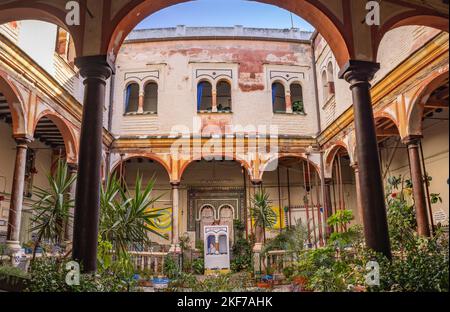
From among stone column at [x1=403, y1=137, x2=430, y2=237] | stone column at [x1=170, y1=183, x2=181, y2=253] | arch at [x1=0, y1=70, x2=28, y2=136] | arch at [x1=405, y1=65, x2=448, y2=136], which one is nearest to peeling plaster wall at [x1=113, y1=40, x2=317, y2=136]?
stone column at [x1=170, y1=183, x2=181, y2=253]

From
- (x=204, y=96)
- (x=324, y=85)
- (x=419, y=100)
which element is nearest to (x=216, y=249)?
(x=204, y=96)

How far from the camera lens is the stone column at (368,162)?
4.57 metres

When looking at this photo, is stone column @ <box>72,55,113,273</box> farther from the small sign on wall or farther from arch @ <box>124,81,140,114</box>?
arch @ <box>124,81,140,114</box>

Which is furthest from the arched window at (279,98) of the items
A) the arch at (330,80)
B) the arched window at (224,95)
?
the arch at (330,80)

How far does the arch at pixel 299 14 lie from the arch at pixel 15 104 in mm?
4344

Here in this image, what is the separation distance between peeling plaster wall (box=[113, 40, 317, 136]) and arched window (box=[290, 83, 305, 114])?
316 mm

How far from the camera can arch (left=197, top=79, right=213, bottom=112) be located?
1603 centimetres

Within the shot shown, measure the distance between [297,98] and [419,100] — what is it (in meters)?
8.03

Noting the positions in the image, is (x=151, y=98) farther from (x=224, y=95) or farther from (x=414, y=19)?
(x=414, y=19)

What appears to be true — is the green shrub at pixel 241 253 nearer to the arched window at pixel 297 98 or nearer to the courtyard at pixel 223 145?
the courtyard at pixel 223 145

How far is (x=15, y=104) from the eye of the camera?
891 cm

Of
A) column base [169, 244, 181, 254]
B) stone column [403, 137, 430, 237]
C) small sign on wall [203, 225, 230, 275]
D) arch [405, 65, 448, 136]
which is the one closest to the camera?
arch [405, 65, 448, 136]
